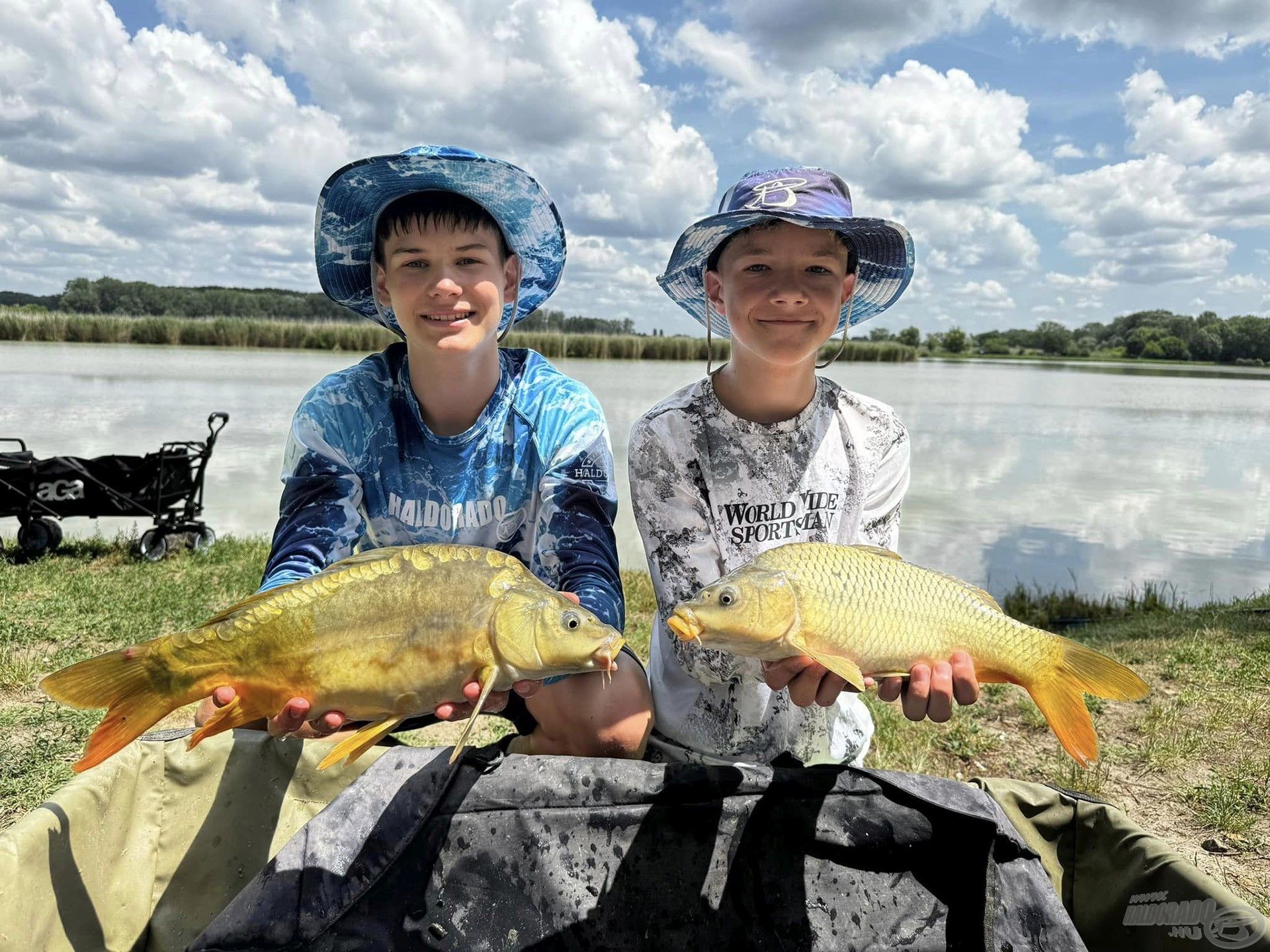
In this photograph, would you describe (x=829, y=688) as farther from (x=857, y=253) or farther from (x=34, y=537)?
(x=34, y=537)

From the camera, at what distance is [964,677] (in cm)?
138

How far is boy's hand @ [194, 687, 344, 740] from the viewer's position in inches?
49.7

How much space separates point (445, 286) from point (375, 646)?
33.0 inches

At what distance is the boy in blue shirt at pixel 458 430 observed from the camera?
1.79 m

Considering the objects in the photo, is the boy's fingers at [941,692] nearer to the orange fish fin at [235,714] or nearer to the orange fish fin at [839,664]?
the orange fish fin at [839,664]

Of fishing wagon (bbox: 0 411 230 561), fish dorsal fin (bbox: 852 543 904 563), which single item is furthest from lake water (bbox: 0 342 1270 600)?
fish dorsal fin (bbox: 852 543 904 563)

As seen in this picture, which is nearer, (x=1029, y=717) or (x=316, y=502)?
(x=316, y=502)

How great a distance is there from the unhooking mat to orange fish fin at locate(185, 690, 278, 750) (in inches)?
10.4

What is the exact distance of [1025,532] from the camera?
731 centimetres

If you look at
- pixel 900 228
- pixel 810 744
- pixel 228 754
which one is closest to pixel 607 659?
pixel 810 744

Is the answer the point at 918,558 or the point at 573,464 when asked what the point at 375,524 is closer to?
the point at 573,464

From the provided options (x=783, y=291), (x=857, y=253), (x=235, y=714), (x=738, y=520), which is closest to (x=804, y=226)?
(x=783, y=291)

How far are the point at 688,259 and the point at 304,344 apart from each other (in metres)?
24.4

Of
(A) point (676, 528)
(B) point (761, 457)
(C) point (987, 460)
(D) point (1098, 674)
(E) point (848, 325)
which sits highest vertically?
(E) point (848, 325)
